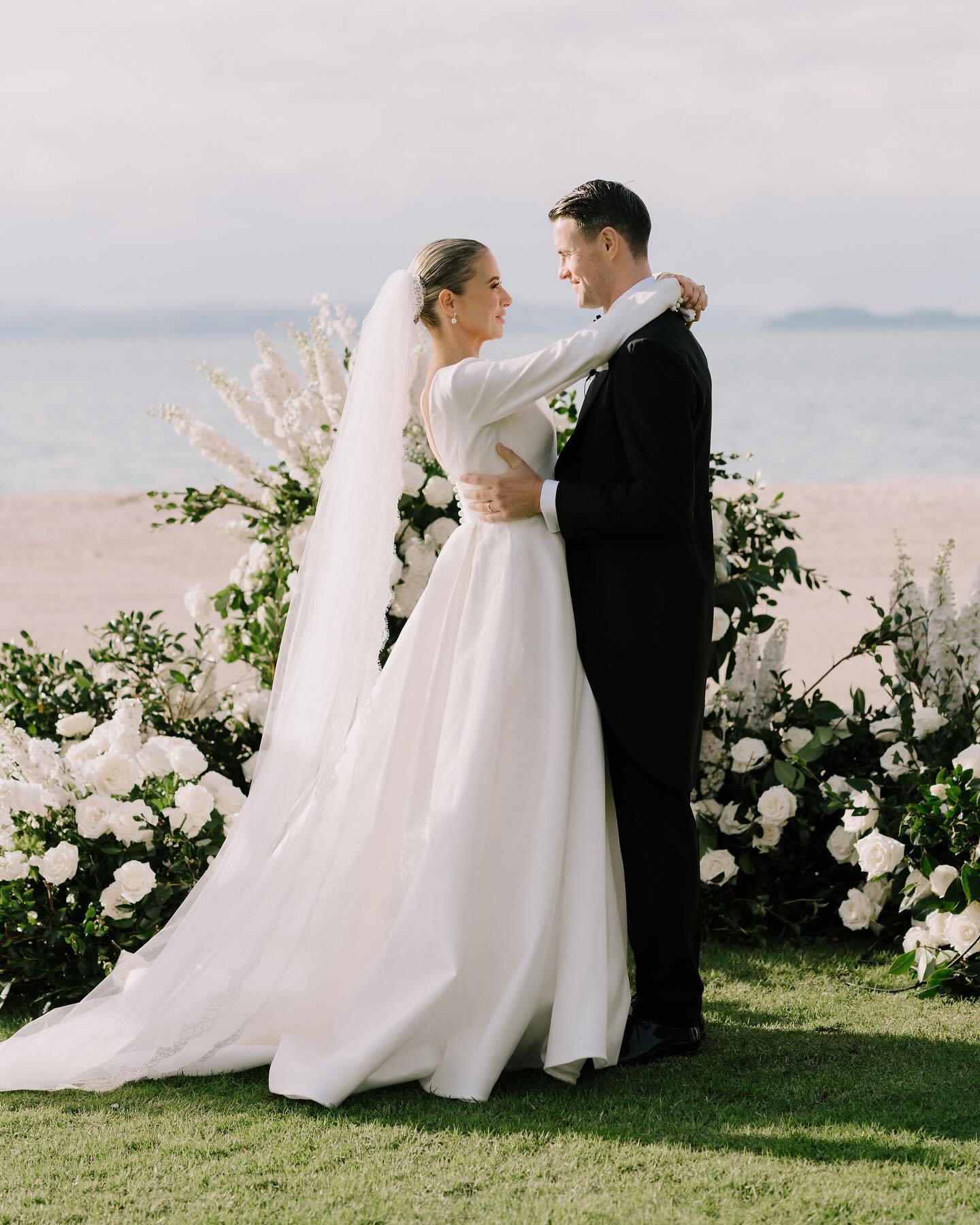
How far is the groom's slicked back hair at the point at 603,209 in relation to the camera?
137 inches

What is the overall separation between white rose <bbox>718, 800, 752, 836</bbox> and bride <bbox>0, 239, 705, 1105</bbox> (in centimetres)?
101

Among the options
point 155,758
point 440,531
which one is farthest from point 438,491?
point 155,758

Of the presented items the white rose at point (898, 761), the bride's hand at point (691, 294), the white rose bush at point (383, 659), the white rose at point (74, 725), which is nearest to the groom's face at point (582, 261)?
the bride's hand at point (691, 294)

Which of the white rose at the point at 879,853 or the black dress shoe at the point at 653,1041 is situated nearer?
the black dress shoe at the point at 653,1041

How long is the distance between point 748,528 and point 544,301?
405 ft

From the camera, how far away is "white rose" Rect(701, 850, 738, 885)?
444 cm

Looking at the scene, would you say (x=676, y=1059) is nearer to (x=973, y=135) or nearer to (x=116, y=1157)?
(x=116, y=1157)

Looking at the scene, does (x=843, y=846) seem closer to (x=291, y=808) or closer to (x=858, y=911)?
(x=858, y=911)

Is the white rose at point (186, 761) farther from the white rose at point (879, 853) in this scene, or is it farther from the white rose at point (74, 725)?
the white rose at point (879, 853)

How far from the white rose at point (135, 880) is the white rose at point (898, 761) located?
→ 2.31 meters

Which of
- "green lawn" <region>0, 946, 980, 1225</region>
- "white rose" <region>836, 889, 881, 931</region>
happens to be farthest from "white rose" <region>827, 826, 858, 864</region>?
"green lawn" <region>0, 946, 980, 1225</region>

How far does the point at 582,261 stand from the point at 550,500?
2.10 feet

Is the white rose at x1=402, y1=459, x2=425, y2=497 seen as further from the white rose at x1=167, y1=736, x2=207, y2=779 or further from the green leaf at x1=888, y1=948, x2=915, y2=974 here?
the green leaf at x1=888, y1=948, x2=915, y2=974

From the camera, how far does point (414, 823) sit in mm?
3500
